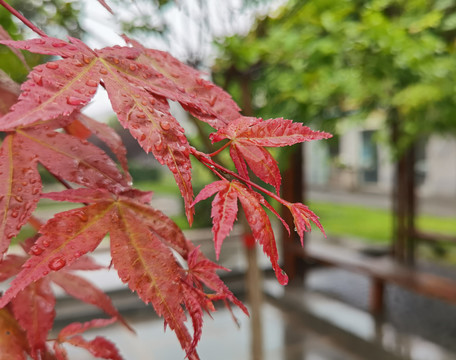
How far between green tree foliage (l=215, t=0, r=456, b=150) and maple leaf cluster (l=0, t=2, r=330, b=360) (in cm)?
141

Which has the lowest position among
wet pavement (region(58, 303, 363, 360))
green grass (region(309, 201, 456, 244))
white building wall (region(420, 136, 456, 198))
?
wet pavement (region(58, 303, 363, 360))

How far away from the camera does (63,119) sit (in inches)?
14.7

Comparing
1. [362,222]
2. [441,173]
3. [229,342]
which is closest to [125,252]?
[229,342]

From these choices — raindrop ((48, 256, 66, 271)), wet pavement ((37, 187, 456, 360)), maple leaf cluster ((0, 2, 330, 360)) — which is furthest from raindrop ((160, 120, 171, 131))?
wet pavement ((37, 187, 456, 360))

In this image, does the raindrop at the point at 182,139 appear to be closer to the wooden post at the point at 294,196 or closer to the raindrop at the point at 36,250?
the raindrop at the point at 36,250

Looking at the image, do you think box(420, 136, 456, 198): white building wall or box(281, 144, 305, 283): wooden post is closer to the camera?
box(281, 144, 305, 283): wooden post

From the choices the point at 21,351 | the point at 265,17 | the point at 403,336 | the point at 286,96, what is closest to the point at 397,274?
the point at 403,336

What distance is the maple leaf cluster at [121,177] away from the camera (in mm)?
281

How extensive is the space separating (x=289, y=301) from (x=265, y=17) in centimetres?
241

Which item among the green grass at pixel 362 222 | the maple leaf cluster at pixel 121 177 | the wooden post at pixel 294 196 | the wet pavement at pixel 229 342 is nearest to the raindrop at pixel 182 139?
the maple leaf cluster at pixel 121 177

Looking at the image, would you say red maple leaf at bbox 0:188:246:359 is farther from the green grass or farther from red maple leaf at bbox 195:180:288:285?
the green grass

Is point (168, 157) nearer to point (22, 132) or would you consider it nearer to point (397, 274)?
point (22, 132)

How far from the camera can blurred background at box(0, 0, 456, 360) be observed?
66.9 inches

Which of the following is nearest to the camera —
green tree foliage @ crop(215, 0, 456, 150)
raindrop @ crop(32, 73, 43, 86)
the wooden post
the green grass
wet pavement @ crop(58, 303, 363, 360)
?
raindrop @ crop(32, 73, 43, 86)
